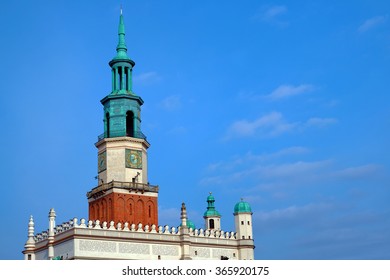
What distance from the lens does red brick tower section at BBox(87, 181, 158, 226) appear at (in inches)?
3219

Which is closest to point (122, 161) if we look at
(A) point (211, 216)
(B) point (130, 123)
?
(B) point (130, 123)

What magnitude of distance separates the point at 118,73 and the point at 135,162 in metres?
13.2

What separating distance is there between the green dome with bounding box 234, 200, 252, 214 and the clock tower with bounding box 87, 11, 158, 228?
489 inches

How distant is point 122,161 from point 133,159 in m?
1.59

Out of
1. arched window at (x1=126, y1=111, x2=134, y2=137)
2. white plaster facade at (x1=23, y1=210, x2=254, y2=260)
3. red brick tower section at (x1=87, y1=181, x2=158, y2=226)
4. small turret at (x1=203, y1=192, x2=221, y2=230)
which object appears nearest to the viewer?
white plaster facade at (x1=23, y1=210, x2=254, y2=260)

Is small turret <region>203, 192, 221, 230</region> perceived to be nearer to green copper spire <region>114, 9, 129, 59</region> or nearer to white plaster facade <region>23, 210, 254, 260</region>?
white plaster facade <region>23, 210, 254, 260</region>

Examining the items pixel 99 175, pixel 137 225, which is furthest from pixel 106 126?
pixel 137 225

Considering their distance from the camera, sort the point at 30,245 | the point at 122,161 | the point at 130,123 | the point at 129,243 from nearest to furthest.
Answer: the point at 129,243
the point at 30,245
the point at 122,161
the point at 130,123

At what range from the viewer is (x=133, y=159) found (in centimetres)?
8544

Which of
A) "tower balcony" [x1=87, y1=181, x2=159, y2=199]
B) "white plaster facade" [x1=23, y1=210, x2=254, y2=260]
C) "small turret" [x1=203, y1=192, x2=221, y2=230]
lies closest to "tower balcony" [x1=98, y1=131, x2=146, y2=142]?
"tower balcony" [x1=87, y1=181, x2=159, y2=199]

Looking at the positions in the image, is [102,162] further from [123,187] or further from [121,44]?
[121,44]

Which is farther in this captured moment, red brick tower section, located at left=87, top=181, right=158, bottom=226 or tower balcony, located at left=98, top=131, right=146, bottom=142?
tower balcony, located at left=98, top=131, right=146, bottom=142

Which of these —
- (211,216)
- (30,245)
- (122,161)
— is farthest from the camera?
(211,216)
